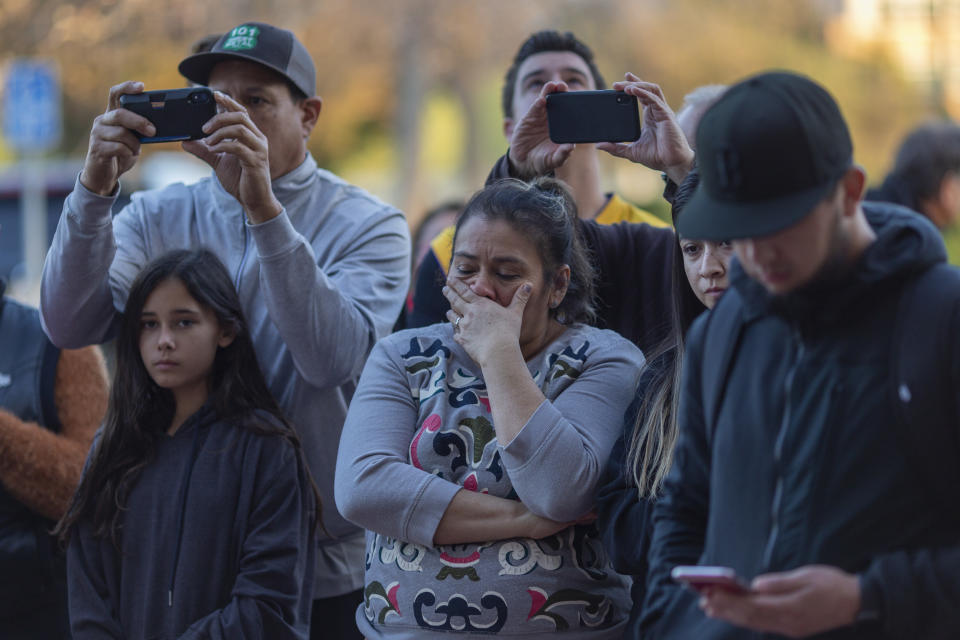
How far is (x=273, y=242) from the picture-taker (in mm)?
3174

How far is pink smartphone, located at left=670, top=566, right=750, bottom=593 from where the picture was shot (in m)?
1.83

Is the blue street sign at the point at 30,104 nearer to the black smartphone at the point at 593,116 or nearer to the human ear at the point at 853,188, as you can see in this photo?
the black smartphone at the point at 593,116

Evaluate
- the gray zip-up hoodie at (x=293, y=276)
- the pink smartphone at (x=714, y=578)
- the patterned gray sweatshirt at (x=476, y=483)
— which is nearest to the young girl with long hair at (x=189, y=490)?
the gray zip-up hoodie at (x=293, y=276)

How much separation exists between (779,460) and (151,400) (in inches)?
79.0

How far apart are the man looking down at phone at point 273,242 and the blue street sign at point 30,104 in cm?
773

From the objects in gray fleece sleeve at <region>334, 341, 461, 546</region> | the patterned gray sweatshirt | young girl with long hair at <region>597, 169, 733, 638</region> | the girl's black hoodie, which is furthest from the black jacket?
the girl's black hoodie

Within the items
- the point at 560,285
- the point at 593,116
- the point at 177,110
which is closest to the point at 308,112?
the point at 177,110

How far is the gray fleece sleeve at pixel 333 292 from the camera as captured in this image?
3.19m

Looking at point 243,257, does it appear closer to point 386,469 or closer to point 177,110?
point 177,110

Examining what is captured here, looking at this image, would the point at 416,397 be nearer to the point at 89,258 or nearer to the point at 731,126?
the point at 89,258

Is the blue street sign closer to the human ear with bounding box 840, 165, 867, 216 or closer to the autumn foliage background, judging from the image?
the autumn foliage background

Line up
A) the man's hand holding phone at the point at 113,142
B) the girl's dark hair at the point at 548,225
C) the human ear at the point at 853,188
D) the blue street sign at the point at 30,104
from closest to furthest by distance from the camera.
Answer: the human ear at the point at 853,188 → the girl's dark hair at the point at 548,225 → the man's hand holding phone at the point at 113,142 → the blue street sign at the point at 30,104

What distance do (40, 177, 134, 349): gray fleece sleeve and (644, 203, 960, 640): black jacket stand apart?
189 cm

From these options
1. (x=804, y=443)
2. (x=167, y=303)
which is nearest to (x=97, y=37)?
(x=167, y=303)
